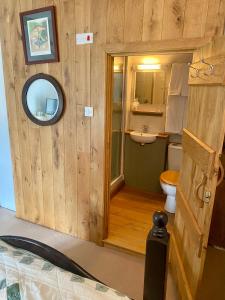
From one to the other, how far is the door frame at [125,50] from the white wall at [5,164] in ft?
4.17

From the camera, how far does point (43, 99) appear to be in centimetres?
224

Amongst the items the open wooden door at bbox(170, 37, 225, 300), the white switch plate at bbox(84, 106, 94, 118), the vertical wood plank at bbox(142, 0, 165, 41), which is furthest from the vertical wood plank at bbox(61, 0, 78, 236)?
the open wooden door at bbox(170, 37, 225, 300)

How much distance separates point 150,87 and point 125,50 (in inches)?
62.3

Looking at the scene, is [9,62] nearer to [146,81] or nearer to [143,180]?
[146,81]

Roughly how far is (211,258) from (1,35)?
9.71 feet

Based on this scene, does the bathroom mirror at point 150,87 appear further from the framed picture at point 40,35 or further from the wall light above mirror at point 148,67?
the framed picture at point 40,35

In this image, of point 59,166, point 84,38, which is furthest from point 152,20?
point 59,166

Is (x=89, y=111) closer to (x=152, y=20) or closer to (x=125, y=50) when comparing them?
(x=125, y=50)

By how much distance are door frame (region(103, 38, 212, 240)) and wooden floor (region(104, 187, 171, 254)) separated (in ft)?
1.01

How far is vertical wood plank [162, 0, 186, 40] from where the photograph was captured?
5.10 ft

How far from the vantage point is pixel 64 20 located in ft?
6.30

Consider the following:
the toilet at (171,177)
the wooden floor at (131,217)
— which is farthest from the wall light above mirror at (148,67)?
the wooden floor at (131,217)

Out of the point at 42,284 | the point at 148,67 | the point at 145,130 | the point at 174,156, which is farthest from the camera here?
the point at 145,130

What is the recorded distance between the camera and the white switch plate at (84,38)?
1874 mm
